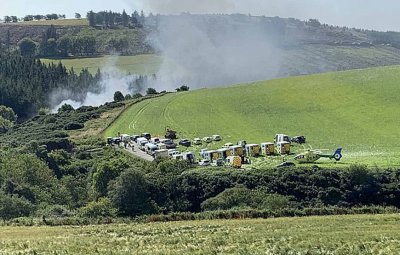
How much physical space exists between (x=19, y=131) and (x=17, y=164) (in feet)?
163

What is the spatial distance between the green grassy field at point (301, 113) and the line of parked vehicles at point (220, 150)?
12.2 ft

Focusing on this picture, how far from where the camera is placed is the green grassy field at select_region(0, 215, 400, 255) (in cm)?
3388

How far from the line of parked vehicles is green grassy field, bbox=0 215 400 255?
31.8m

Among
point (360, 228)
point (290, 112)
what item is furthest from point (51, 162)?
point (360, 228)

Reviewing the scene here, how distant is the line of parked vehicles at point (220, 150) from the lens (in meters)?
79.4

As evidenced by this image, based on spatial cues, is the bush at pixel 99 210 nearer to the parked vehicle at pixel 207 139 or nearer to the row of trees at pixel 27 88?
the parked vehicle at pixel 207 139

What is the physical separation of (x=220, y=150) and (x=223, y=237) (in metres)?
43.8

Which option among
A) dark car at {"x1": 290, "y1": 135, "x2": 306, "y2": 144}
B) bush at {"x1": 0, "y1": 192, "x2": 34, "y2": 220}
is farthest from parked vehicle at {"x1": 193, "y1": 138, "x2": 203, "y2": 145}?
bush at {"x1": 0, "y1": 192, "x2": 34, "y2": 220}

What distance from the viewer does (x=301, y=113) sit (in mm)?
107938

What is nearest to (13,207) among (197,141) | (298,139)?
(197,141)

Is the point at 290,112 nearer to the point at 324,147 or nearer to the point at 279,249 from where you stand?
the point at 324,147

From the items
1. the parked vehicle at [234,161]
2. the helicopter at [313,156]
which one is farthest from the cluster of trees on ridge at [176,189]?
the helicopter at [313,156]

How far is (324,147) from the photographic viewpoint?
8325cm

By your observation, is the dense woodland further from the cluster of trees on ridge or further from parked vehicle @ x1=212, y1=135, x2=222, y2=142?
parked vehicle @ x1=212, y1=135, x2=222, y2=142
